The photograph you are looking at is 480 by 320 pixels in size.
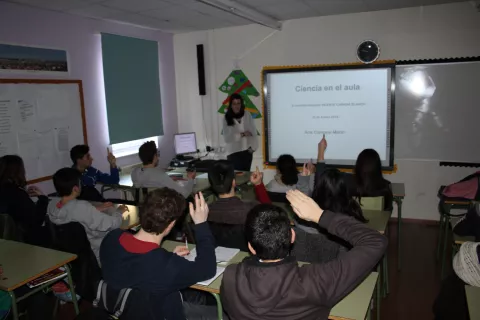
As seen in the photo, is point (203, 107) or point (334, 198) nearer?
point (334, 198)

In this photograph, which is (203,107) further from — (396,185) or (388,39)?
(396,185)

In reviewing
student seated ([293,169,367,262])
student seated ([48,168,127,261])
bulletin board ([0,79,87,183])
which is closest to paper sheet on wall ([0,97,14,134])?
bulletin board ([0,79,87,183])

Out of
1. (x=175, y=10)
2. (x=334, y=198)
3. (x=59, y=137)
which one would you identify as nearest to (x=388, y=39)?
(x=175, y=10)

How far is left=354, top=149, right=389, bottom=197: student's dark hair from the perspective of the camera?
11.7 ft

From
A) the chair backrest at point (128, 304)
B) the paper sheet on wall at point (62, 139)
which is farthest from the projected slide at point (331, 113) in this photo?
the chair backrest at point (128, 304)

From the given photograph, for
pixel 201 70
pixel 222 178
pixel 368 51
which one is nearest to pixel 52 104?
pixel 201 70

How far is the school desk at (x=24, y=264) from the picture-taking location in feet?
7.41

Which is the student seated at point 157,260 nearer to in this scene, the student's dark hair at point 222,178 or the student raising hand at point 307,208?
the student raising hand at point 307,208

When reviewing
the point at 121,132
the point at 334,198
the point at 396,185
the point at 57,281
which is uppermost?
the point at 121,132

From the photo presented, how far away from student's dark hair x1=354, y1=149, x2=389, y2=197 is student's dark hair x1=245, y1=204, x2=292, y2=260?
7.51 feet

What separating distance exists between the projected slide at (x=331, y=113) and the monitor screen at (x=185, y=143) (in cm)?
127

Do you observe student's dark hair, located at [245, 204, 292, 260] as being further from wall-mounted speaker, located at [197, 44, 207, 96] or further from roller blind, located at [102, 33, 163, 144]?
wall-mounted speaker, located at [197, 44, 207, 96]

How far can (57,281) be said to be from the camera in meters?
2.81

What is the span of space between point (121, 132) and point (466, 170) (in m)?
4.65
